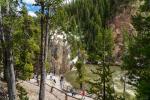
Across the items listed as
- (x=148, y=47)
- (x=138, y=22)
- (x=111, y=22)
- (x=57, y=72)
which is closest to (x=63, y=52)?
(x=57, y=72)

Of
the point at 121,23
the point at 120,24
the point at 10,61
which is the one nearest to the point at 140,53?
the point at 10,61

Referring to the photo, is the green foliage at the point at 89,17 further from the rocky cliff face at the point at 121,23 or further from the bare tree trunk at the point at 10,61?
the bare tree trunk at the point at 10,61

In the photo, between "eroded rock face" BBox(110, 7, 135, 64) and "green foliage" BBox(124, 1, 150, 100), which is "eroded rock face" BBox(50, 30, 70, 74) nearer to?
"eroded rock face" BBox(110, 7, 135, 64)

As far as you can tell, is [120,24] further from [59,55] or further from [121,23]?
[59,55]

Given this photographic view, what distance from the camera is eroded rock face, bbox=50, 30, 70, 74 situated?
108006 mm

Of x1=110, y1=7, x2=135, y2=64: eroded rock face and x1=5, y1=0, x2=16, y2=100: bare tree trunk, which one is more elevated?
x1=110, y1=7, x2=135, y2=64: eroded rock face

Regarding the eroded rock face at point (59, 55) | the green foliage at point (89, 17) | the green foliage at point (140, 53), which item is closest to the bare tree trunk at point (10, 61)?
the green foliage at point (140, 53)

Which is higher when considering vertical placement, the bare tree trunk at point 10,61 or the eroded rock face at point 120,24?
the eroded rock face at point 120,24

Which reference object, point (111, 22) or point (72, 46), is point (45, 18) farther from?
point (111, 22)

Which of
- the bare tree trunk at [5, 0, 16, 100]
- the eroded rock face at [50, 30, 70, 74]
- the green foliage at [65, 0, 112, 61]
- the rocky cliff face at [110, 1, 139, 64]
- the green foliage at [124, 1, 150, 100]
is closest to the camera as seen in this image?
the bare tree trunk at [5, 0, 16, 100]

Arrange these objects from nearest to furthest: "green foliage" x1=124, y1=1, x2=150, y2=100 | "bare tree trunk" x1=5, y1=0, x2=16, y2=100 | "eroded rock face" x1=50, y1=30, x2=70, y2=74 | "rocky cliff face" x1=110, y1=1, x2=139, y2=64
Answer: "bare tree trunk" x1=5, y1=0, x2=16, y2=100, "green foliage" x1=124, y1=1, x2=150, y2=100, "eroded rock face" x1=50, y1=30, x2=70, y2=74, "rocky cliff face" x1=110, y1=1, x2=139, y2=64

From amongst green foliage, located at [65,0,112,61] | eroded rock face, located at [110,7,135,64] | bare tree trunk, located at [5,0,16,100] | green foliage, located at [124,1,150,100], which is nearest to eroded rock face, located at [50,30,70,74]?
Result: green foliage, located at [65,0,112,61]

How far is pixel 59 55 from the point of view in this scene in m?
112

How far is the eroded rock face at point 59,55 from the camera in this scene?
10801cm
